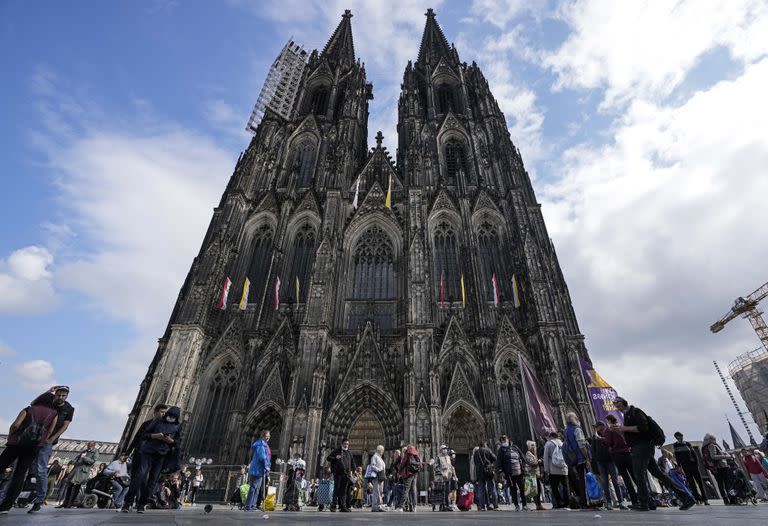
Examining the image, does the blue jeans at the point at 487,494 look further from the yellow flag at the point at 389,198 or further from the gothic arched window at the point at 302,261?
the yellow flag at the point at 389,198

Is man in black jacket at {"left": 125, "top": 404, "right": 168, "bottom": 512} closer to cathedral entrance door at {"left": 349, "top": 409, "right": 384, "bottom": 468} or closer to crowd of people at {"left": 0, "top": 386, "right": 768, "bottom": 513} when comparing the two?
crowd of people at {"left": 0, "top": 386, "right": 768, "bottom": 513}

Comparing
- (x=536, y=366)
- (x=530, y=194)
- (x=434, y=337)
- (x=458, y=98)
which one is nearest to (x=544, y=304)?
(x=536, y=366)

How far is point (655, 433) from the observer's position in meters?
5.69

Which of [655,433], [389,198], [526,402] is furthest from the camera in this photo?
[389,198]

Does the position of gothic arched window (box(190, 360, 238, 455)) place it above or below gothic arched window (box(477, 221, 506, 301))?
below

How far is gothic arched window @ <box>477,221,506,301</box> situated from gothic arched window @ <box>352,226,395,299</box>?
5452 mm

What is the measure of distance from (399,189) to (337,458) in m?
20.9

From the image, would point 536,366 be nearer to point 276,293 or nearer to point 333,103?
point 276,293

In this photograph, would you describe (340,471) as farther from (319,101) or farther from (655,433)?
(319,101)

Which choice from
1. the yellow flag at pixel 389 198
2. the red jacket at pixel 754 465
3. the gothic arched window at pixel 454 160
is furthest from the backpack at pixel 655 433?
the gothic arched window at pixel 454 160

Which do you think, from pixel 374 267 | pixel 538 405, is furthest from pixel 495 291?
pixel 374 267

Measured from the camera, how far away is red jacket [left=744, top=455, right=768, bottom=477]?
33.8 ft

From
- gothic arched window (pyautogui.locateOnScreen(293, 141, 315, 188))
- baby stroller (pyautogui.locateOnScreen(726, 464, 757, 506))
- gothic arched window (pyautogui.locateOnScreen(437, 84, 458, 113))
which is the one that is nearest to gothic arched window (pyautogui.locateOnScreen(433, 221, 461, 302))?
gothic arched window (pyautogui.locateOnScreen(293, 141, 315, 188))

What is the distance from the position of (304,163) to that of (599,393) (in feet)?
78.6
